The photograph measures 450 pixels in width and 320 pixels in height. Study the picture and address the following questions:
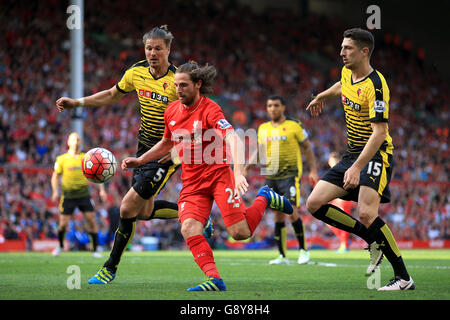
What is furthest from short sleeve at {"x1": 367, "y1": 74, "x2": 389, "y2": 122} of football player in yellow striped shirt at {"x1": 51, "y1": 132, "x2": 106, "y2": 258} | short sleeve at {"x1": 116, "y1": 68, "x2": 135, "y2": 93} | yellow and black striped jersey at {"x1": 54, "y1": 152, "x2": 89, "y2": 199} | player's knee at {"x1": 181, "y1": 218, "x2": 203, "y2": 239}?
yellow and black striped jersey at {"x1": 54, "y1": 152, "x2": 89, "y2": 199}

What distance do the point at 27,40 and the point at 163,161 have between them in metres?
18.8

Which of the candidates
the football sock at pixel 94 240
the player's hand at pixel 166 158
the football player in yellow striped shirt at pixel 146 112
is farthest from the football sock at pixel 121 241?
the football sock at pixel 94 240

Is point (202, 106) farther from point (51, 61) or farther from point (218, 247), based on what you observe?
point (51, 61)

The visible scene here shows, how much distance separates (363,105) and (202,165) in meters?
1.83

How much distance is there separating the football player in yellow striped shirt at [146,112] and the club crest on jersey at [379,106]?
7.83 feet

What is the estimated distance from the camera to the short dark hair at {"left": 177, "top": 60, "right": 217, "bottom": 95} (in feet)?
21.8

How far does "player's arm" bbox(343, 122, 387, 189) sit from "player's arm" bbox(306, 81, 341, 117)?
3.86 feet

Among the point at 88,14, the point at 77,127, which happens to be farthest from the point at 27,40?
the point at 77,127

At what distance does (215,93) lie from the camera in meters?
29.3

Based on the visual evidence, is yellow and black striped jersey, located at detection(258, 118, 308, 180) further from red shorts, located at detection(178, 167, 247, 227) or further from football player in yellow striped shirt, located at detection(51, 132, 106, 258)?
red shorts, located at detection(178, 167, 247, 227)

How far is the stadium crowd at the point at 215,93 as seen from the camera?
2058 centimetres

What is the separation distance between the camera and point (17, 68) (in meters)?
23.4

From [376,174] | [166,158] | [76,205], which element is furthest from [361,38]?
[76,205]

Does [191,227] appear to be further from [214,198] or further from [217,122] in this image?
[217,122]
